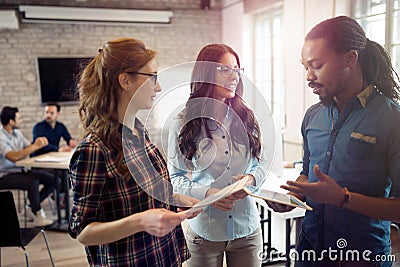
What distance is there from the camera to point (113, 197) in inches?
42.2

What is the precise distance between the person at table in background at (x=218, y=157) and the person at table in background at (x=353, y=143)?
259 mm

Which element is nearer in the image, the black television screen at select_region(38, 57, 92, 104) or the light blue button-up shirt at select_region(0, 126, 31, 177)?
the light blue button-up shirt at select_region(0, 126, 31, 177)

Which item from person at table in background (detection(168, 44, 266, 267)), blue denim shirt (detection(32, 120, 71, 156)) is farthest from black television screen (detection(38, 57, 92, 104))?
person at table in background (detection(168, 44, 266, 267))

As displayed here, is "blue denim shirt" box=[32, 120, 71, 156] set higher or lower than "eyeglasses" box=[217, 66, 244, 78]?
lower

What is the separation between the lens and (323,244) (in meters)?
1.25

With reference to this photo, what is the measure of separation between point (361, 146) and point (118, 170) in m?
0.69

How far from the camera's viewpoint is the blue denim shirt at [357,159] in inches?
42.4

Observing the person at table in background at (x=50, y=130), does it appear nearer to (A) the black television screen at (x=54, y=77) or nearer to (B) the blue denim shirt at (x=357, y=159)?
(A) the black television screen at (x=54, y=77)

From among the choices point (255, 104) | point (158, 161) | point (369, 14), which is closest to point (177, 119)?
point (158, 161)

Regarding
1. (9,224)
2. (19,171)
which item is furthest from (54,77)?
(9,224)

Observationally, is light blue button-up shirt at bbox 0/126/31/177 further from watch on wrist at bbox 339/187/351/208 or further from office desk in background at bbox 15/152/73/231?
watch on wrist at bbox 339/187/351/208

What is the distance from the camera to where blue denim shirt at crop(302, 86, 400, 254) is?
1077 mm

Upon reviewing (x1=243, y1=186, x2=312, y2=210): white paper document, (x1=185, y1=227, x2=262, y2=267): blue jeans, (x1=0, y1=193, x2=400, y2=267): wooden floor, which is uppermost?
(x1=243, y1=186, x2=312, y2=210): white paper document

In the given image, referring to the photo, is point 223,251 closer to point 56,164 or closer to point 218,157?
point 218,157
